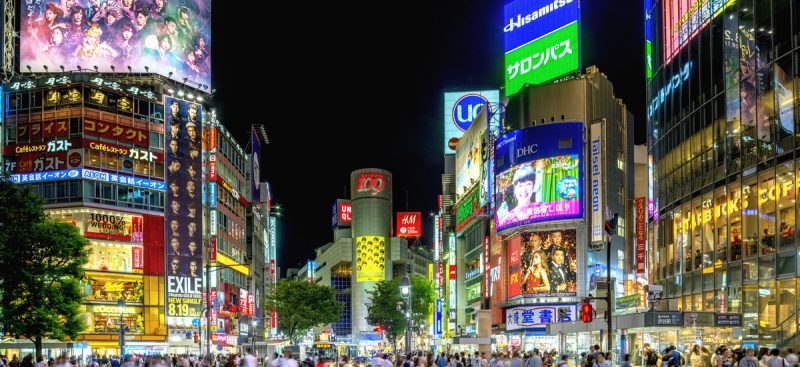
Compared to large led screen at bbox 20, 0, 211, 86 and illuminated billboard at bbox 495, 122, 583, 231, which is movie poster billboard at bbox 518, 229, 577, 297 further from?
large led screen at bbox 20, 0, 211, 86

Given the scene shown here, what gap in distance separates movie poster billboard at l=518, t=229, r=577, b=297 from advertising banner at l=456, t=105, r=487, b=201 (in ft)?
55.5

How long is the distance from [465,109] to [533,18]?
45.7 m

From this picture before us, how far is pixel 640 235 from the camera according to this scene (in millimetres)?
65000

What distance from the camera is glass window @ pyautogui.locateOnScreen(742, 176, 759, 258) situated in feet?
132

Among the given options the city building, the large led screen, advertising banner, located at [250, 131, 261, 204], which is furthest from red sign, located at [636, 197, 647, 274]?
advertising banner, located at [250, 131, 261, 204]

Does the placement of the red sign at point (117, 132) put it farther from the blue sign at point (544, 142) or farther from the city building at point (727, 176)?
the city building at point (727, 176)

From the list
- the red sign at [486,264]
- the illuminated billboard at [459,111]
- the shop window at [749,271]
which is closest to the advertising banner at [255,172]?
the illuminated billboard at [459,111]

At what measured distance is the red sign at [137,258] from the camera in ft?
287

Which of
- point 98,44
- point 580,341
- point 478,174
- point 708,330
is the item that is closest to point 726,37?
point 708,330

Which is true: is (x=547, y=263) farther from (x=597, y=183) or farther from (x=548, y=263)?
(x=597, y=183)

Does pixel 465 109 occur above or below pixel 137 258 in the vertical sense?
above

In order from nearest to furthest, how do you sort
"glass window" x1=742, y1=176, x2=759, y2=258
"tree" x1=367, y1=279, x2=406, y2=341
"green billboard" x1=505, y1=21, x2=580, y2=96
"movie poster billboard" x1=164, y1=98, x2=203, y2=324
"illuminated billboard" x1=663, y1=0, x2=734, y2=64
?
"glass window" x1=742, y1=176, x2=759, y2=258
"illuminated billboard" x1=663, y1=0, x2=734, y2=64
"green billboard" x1=505, y1=21, x2=580, y2=96
"movie poster billboard" x1=164, y1=98, x2=203, y2=324
"tree" x1=367, y1=279, x2=406, y2=341

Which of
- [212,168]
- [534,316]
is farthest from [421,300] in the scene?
[534,316]

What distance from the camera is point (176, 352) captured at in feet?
296
